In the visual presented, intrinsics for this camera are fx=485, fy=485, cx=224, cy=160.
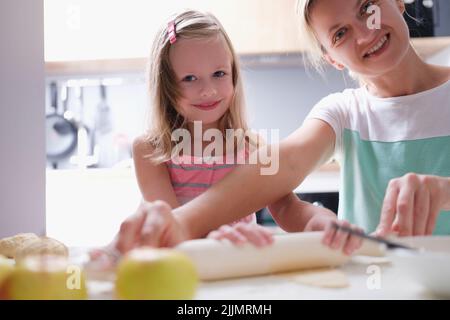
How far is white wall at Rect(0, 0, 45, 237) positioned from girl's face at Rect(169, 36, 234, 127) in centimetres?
28

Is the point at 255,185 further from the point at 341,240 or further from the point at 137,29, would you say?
the point at 137,29

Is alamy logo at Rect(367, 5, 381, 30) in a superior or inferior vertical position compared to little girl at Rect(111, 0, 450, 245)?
superior

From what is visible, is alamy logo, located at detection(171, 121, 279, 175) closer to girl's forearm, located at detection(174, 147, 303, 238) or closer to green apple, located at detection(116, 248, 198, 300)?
girl's forearm, located at detection(174, 147, 303, 238)

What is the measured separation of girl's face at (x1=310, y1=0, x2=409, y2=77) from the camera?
2.35 ft

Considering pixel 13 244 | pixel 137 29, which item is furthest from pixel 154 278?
pixel 137 29

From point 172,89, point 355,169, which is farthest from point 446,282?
point 172,89

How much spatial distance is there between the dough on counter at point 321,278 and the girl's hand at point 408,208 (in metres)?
0.06

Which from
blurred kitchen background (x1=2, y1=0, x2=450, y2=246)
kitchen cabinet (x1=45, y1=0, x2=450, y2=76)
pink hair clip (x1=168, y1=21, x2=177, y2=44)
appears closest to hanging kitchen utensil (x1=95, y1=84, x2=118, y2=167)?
blurred kitchen background (x1=2, y1=0, x2=450, y2=246)

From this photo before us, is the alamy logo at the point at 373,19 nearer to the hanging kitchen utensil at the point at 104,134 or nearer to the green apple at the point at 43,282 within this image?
the green apple at the point at 43,282

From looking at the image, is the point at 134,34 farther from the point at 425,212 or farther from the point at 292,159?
the point at 425,212

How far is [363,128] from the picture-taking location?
87cm

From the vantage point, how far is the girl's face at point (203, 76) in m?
0.83

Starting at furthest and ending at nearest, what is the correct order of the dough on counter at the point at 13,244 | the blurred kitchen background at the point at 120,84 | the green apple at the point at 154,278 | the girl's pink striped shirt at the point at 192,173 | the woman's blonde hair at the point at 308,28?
the blurred kitchen background at the point at 120,84 < the girl's pink striped shirt at the point at 192,173 < the woman's blonde hair at the point at 308,28 < the dough on counter at the point at 13,244 < the green apple at the point at 154,278

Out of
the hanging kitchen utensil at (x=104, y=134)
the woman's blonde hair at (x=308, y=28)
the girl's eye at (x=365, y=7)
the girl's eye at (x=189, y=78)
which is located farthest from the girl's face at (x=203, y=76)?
the hanging kitchen utensil at (x=104, y=134)
